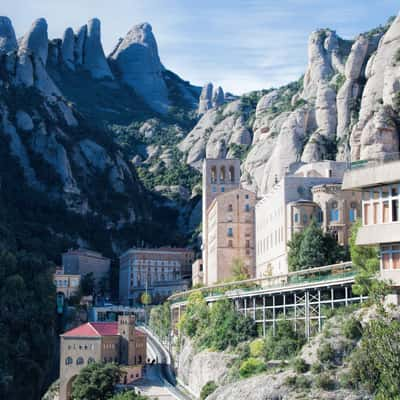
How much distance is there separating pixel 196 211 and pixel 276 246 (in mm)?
93089

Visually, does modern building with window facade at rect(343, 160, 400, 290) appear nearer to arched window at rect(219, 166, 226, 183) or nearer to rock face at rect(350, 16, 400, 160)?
rock face at rect(350, 16, 400, 160)

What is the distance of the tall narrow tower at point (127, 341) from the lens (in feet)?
280

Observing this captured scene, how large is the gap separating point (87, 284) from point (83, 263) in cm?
535

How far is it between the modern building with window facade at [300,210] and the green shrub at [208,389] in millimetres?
20367

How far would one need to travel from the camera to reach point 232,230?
104 metres

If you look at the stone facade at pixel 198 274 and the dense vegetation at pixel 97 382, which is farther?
the stone facade at pixel 198 274

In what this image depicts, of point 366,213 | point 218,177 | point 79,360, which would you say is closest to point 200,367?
point 79,360

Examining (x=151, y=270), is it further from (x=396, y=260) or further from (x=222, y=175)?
(x=396, y=260)

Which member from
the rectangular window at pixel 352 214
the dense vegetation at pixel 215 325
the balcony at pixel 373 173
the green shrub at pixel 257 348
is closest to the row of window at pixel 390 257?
the balcony at pixel 373 173

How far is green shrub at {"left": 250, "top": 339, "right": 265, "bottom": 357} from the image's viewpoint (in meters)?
57.1

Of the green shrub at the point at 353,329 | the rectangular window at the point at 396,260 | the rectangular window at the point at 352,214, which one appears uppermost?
the rectangular window at the point at 352,214

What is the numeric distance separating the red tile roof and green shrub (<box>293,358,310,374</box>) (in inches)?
1545

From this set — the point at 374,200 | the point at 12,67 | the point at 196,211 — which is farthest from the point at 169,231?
the point at 374,200

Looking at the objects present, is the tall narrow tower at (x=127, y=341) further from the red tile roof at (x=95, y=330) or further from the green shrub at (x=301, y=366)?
the green shrub at (x=301, y=366)
